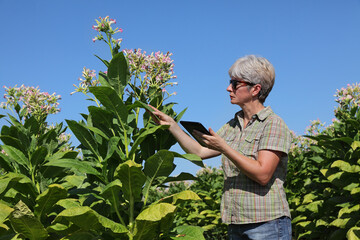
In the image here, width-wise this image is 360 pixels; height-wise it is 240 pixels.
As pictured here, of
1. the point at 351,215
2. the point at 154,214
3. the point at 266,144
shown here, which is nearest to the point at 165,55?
the point at 266,144

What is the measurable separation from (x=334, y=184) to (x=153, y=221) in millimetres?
3382

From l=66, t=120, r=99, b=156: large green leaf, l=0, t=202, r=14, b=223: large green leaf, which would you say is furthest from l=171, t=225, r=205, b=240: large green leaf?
l=0, t=202, r=14, b=223: large green leaf

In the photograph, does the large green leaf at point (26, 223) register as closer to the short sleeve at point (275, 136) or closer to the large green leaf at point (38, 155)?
the large green leaf at point (38, 155)

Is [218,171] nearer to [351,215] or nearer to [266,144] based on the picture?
[351,215]

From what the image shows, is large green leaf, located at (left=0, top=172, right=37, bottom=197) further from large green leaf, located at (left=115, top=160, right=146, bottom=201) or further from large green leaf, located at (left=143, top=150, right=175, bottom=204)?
large green leaf, located at (left=143, top=150, right=175, bottom=204)

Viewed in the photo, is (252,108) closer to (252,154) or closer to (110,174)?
(252,154)

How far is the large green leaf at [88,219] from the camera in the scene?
2430 millimetres

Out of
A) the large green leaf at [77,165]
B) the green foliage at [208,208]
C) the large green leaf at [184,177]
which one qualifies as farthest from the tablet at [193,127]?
the green foliage at [208,208]

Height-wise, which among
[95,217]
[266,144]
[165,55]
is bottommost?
[95,217]

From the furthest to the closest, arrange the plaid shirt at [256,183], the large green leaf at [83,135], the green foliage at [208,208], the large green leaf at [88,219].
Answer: the green foliage at [208,208], the large green leaf at [83,135], the plaid shirt at [256,183], the large green leaf at [88,219]

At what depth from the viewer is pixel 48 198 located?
296 centimetres

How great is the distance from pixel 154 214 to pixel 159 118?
2.16ft

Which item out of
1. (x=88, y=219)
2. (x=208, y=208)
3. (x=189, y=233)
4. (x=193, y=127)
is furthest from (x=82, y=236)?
(x=208, y=208)

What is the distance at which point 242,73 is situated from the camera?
113 inches
